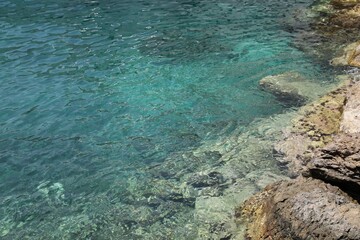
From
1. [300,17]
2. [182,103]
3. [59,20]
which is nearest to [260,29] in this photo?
[300,17]

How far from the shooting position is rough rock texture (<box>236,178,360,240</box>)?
5055 mm

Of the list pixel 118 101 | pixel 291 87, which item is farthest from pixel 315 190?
pixel 118 101

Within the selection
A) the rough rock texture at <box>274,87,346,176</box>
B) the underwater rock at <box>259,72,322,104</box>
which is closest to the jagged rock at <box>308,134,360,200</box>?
the rough rock texture at <box>274,87,346,176</box>

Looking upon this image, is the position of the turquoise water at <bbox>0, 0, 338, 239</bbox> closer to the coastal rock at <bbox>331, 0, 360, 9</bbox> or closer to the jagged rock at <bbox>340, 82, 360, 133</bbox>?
the coastal rock at <bbox>331, 0, 360, 9</bbox>

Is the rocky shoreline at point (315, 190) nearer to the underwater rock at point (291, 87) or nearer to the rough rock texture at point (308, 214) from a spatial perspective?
the rough rock texture at point (308, 214)

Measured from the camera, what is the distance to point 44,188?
9219mm

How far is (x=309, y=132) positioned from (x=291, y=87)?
10.5 feet

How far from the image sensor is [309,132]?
380 inches

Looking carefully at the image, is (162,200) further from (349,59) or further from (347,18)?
(347,18)

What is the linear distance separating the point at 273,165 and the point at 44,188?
5.49m

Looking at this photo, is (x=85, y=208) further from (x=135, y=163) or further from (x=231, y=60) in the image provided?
(x=231, y=60)

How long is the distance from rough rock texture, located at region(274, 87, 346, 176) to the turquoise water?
1408mm

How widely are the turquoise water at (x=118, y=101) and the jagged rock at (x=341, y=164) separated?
9.19ft

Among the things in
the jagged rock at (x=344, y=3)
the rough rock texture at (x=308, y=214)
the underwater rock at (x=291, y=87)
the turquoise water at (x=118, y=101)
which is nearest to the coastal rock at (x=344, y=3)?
the jagged rock at (x=344, y=3)
